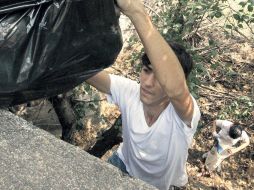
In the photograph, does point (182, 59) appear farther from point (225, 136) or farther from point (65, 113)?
point (225, 136)

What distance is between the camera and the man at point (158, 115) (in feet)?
6.06

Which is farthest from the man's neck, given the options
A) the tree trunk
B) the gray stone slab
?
the tree trunk

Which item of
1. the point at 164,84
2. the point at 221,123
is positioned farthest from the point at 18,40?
the point at 221,123

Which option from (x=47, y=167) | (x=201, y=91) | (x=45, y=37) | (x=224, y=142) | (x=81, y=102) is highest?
(x=45, y=37)

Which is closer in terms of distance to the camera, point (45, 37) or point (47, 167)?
point (47, 167)

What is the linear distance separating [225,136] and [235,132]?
0.15 m

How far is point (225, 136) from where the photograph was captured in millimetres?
4582

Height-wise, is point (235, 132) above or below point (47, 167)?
below

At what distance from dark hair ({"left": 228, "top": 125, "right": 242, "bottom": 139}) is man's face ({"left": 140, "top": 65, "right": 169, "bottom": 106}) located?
7.92 feet

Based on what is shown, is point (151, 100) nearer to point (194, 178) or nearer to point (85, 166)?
point (85, 166)

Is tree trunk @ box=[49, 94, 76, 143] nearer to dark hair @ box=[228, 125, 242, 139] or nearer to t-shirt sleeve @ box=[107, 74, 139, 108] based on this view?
t-shirt sleeve @ box=[107, 74, 139, 108]

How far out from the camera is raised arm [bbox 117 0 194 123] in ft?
5.62

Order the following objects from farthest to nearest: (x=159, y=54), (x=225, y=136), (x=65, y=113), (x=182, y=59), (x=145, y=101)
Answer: (x=225, y=136) → (x=65, y=113) → (x=145, y=101) → (x=182, y=59) → (x=159, y=54)

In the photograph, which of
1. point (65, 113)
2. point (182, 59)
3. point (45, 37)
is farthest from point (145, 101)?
point (65, 113)
